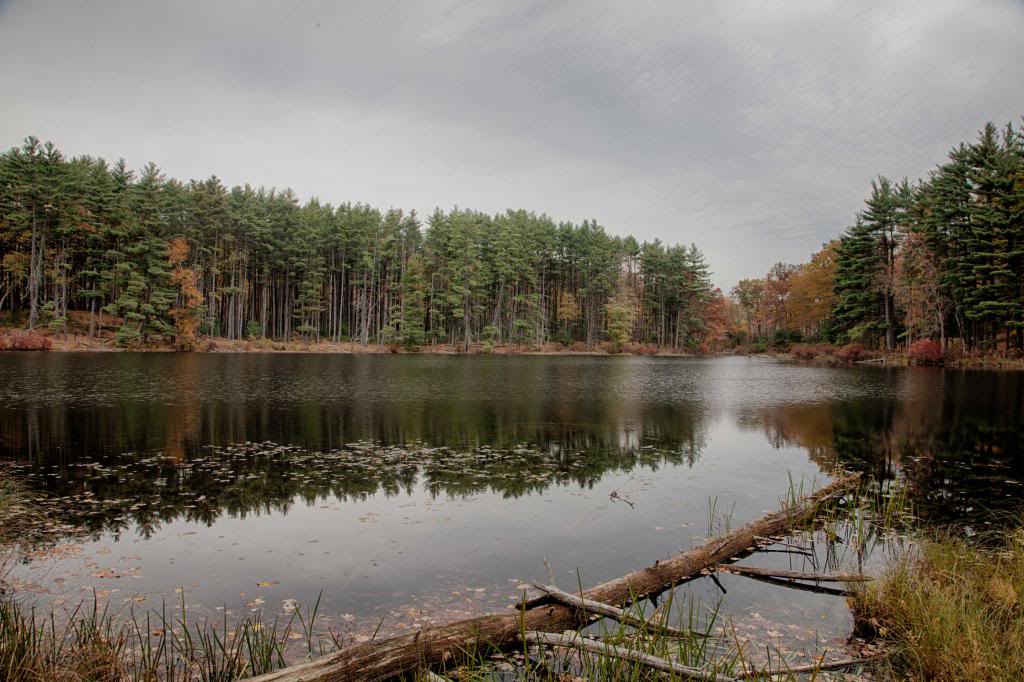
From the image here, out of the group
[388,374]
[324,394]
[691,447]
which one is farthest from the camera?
[388,374]

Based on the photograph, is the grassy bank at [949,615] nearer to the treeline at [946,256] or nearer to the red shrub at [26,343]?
the treeline at [946,256]

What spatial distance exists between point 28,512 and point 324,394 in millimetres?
16841

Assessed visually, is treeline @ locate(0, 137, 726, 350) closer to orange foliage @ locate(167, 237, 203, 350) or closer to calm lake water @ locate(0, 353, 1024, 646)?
orange foliage @ locate(167, 237, 203, 350)

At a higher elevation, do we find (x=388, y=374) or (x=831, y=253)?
(x=831, y=253)

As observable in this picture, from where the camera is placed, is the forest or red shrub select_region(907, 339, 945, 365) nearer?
red shrub select_region(907, 339, 945, 365)

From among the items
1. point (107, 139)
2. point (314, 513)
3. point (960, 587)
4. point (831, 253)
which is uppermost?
point (107, 139)

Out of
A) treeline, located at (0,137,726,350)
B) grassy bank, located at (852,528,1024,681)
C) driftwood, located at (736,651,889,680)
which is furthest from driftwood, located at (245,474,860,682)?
treeline, located at (0,137,726,350)

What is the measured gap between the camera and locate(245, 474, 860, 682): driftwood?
11.8ft

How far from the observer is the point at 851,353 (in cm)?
5878

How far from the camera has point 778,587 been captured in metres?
6.43

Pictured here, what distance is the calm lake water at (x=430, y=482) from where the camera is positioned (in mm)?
6367

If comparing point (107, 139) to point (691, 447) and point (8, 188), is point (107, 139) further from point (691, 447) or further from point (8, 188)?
point (691, 447)

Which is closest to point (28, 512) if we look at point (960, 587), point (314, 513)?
point (314, 513)

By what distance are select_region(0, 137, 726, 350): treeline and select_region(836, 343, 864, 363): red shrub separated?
28.9 m
